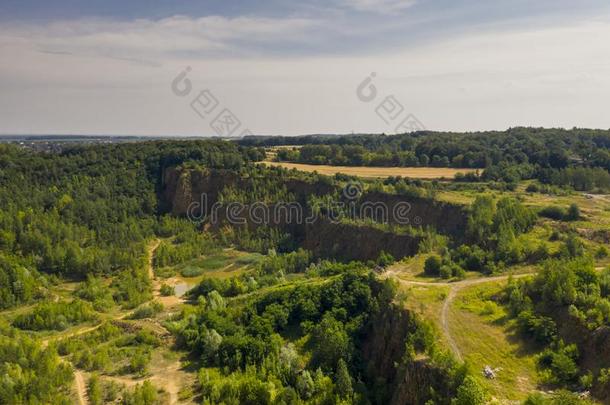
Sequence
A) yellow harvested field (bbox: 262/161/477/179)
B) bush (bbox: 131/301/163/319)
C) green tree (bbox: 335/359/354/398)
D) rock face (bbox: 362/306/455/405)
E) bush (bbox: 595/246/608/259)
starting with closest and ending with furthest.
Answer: rock face (bbox: 362/306/455/405) < green tree (bbox: 335/359/354/398) < bush (bbox: 595/246/608/259) < bush (bbox: 131/301/163/319) < yellow harvested field (bbox: 262/161/477/179)

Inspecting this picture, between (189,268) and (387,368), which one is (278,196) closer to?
(189,268)

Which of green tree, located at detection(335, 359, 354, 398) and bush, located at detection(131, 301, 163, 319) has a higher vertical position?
green tree, located at detection(335, 359, 354, 398)

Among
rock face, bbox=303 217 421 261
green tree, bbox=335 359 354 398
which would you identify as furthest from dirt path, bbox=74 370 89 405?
rock face, bbox=303 217 421 261

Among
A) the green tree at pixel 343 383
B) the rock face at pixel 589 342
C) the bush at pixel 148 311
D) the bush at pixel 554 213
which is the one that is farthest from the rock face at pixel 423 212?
the bush at pixel 148 311

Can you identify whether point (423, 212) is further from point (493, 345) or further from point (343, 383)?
point (343, 383)

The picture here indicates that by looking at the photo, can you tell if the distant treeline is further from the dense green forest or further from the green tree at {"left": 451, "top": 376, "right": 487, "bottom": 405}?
the green tree at {"left": 451, "top": 376, "right": 487, "bottom": 405}

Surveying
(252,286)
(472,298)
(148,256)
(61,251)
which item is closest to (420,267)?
(472,298)

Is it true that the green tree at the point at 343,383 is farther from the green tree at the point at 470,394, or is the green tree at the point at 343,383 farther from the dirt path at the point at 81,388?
the dirt path at the point at 81,388
